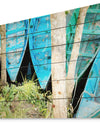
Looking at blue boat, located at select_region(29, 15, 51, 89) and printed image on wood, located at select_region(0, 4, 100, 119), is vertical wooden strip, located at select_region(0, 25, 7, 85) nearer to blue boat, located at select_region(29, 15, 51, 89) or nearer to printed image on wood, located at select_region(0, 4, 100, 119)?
printed image on wood, located at select_region(0, 4, 100, 119)

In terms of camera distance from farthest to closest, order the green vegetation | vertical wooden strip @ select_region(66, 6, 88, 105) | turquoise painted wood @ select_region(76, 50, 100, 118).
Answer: the green vegetation
vertical wooden strip @ select_region(66, 6, 88, 105)
turquoise painted wood @ select_region(76, 50, 100, 118)

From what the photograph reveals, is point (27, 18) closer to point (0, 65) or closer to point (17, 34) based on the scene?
point (17, 34)

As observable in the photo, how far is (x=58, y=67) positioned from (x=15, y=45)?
2.29 feet

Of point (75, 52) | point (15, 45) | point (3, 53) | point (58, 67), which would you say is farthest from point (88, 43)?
point (3, 53)

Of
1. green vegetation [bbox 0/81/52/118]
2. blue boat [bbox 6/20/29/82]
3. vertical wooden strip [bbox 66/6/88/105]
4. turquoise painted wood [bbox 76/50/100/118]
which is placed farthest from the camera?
blue boat [bbox 6/20/29/82]

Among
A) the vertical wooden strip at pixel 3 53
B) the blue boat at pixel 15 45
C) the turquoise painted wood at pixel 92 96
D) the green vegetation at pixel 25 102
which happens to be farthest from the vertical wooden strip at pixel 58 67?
the vertical wooden strip at pixel 3 53

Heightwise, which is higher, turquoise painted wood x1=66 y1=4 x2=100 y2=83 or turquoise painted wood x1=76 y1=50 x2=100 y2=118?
turquoise painted wood x1=66 y1=4 x2=100 y2=83

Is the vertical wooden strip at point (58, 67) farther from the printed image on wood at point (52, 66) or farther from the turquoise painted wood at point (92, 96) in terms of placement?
the turquoise painted wood at point (92, 96)

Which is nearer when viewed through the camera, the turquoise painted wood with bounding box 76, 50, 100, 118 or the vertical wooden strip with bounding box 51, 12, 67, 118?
the turquoise painted wood with bounding box 76, 50, 100, 118

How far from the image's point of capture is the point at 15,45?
2455mm

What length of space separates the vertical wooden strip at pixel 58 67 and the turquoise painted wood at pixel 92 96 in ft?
0.71

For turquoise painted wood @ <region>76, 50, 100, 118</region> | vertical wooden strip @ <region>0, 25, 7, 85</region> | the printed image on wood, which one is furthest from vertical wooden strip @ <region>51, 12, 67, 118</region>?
vertical wooden strip @ <region>0, 25, 7, 85</region>

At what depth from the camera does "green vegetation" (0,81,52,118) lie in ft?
7.18
